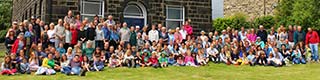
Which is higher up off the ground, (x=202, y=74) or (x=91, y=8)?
(x=91, y=8)

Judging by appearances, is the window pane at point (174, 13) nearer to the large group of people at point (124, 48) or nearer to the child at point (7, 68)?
the large group of people at point (124, 48)

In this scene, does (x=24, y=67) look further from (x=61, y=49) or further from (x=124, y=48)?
(x=124, y=48)

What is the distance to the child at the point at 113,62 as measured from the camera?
15299 millimetres

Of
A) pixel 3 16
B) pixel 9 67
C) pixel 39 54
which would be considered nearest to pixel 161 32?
pixel 39 54

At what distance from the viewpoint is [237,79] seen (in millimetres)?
12742

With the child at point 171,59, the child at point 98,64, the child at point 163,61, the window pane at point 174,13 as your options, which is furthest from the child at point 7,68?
the window pane at point 174,13

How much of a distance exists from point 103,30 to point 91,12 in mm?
4301

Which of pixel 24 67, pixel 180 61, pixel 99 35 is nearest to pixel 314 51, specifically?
pixel 180 61

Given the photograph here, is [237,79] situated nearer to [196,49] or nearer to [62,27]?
[196,49]

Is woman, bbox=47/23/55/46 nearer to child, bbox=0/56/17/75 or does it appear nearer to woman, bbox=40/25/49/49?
woman, bbox=40/25/49/49

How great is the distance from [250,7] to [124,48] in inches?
1013

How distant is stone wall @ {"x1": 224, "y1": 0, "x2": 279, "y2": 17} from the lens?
1518 inches

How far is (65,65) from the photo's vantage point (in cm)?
1365

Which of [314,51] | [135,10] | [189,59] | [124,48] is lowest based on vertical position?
[189,59]
